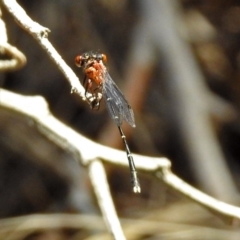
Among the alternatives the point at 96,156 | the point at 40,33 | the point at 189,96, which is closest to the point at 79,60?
the point at 96,156

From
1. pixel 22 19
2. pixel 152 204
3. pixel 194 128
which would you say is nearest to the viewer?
pixel 22 19

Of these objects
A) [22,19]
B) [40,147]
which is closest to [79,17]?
[40,147]

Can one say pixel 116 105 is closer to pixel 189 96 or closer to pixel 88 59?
pixel 88 59

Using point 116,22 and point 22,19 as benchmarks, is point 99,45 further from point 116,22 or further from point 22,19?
point 22,19

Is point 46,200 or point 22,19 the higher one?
point 46,200

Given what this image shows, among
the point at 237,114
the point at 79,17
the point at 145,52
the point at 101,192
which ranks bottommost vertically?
the point at 101,192

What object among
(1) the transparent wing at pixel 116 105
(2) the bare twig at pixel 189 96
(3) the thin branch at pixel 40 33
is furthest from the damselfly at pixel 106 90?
(2) the bare twig at pixel 189 96
